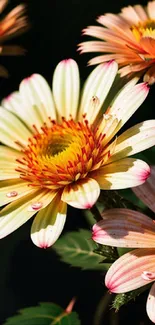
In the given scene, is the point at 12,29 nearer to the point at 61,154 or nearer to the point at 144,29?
the point at 144,29

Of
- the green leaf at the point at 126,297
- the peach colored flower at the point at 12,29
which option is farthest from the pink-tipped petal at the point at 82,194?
the peach colored flower at the point at 12,29

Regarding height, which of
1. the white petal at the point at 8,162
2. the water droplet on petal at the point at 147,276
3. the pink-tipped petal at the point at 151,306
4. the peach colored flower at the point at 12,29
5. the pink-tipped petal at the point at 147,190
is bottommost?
the pink-tipped petal at the point at 151,306

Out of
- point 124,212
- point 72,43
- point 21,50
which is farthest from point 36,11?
point 124,212

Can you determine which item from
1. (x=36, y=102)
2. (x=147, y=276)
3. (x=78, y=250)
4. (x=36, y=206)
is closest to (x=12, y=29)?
(x=36, y=102)

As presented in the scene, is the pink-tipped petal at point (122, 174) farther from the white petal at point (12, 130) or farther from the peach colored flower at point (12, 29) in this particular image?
the peach colored flower at point (12, 29)

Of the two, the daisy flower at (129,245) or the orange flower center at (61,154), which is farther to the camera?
the orange flower center at (61,154)

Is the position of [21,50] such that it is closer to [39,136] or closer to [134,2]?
[39,136]

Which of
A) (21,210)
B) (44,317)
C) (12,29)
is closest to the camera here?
(21,210)
